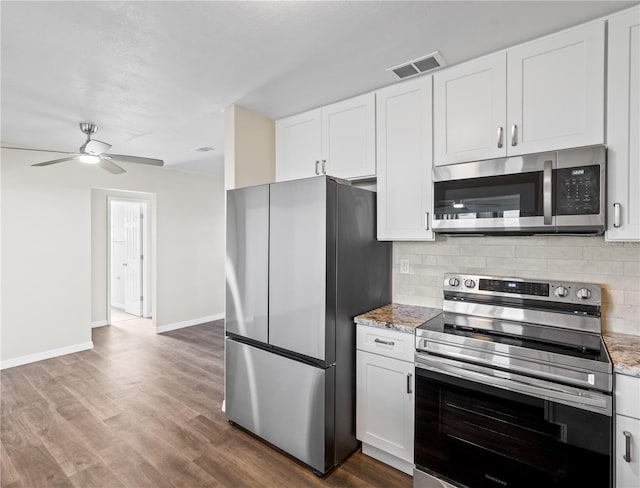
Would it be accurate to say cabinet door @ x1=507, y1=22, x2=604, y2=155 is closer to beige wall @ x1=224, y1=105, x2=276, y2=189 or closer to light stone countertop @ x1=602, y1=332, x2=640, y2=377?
light stone countertop @ x1=602, y1=332, x2=640, y2=377

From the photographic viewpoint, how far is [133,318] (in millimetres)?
6164

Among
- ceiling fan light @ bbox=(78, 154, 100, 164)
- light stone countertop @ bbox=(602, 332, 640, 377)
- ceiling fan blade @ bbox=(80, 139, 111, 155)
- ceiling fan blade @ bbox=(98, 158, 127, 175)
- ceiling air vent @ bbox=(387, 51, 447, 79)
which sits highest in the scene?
ceiling air vent @ bbox=(387, 51, 447, 79)

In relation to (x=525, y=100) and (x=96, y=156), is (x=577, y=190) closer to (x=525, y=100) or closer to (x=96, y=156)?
(x=525, y=100)

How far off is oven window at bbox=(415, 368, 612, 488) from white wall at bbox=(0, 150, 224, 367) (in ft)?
14.6

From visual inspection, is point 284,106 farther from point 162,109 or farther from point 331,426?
point 331,426

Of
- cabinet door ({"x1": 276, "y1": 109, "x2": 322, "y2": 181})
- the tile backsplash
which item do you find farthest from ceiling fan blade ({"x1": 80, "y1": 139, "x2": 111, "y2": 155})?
the tile backsplash

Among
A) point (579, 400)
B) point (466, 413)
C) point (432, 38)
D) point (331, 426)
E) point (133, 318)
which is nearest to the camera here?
point (579, 400)

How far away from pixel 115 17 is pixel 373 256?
6.62 ft

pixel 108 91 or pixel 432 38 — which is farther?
pixel 108 91

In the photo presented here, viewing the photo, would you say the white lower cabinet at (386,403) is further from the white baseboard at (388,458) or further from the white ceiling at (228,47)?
the white ceiling at (228,47)

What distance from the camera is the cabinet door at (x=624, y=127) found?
1.65m

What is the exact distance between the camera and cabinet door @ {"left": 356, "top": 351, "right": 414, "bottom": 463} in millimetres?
2064

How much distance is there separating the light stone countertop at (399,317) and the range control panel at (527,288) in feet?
0.80

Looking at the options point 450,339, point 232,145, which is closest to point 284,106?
point 232,145
